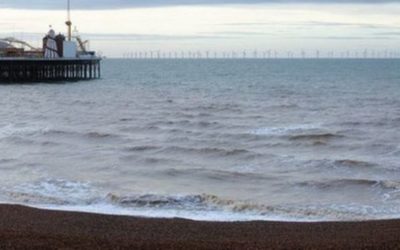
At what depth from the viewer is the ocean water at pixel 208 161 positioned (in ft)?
50.9

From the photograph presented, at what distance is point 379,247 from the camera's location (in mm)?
10164

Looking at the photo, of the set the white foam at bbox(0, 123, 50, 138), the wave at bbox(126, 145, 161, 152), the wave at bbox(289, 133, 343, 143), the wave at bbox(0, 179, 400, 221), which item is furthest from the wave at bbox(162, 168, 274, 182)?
the white foam at bbox(0, 123, 50, 138)

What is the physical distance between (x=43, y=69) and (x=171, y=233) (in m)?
62.0

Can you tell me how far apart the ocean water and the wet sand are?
141 cm

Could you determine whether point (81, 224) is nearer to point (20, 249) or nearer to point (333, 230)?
point (20, 249)

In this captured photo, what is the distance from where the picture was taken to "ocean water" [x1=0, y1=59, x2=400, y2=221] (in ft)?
50.9

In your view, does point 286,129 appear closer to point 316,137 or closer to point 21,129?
point 316,137

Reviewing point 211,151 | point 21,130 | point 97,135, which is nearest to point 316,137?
point 211,151

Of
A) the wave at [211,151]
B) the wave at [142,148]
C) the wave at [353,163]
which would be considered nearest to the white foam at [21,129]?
the wave at [142,148]

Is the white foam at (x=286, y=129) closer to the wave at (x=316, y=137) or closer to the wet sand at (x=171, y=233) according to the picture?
the wave at (x=316, y=137)

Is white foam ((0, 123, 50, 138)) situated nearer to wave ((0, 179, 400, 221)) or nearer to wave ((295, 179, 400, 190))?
wave ((0, 179, 400, 221))

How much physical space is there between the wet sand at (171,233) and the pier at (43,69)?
174 ft

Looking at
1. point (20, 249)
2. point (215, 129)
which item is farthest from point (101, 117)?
point (20, 249)

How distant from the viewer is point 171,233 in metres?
11.6
